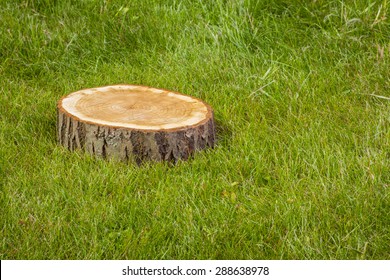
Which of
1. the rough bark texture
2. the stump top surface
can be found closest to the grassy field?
the rough bark texture

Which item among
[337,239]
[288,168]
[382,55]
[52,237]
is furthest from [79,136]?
[382,55]

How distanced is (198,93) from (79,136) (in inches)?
40.3

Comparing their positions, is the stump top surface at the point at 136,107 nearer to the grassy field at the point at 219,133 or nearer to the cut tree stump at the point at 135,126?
the cut tree stump at the point at 135,126

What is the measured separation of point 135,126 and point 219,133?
669 millimetres

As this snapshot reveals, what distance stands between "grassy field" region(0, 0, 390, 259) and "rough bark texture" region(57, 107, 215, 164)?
0.07 metres

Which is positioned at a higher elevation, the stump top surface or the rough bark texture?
the stump top surface

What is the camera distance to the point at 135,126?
411 cm

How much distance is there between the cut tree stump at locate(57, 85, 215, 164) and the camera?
4.11 metres

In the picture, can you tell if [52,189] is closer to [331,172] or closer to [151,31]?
[331,172]

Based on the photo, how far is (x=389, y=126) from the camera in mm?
4355

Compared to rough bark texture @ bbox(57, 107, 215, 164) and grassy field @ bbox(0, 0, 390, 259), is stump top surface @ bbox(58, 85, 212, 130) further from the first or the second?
grassy field @ bbox(0, 0, 390, 259)

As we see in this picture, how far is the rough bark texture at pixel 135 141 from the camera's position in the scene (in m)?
4.10

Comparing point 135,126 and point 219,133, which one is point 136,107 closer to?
point 135,126

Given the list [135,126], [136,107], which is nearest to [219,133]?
[136,107]
